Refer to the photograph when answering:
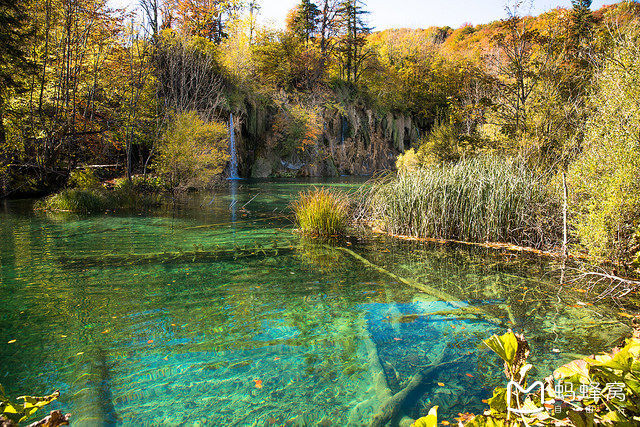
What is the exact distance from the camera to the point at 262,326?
353 centimetres

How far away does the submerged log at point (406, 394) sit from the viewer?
2.34 metres

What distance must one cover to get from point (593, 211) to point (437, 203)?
265 centimetres

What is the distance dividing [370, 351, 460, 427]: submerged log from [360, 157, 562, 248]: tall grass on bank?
14.6 ft

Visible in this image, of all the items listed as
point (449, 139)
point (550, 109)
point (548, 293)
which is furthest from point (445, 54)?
point (548, 293)

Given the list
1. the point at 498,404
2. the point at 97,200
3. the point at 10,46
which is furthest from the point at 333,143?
the point at 498,404

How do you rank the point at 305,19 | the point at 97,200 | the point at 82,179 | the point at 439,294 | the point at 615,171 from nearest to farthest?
the point at 439,294, the point at 615,171, the point at 97,200, the point at 82,179, the point at 305,19

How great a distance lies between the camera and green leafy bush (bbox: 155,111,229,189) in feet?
43.7

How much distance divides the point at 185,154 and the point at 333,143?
1853cm

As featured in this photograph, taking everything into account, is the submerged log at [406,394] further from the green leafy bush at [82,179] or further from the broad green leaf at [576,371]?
the green leafy bush at [82,179]

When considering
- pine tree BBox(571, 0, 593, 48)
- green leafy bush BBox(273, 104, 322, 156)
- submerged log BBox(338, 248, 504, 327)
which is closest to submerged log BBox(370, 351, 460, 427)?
submerged log BBox(338, 248, 504, 327)

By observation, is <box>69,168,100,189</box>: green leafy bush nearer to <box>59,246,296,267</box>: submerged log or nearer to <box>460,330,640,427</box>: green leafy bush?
<box>59,246,296,267</box>: submerged log

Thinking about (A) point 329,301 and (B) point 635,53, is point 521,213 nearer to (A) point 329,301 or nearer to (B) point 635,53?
(B) point 635,53

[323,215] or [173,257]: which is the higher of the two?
[323,215]

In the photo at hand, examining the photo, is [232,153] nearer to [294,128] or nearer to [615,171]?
[294,128]
